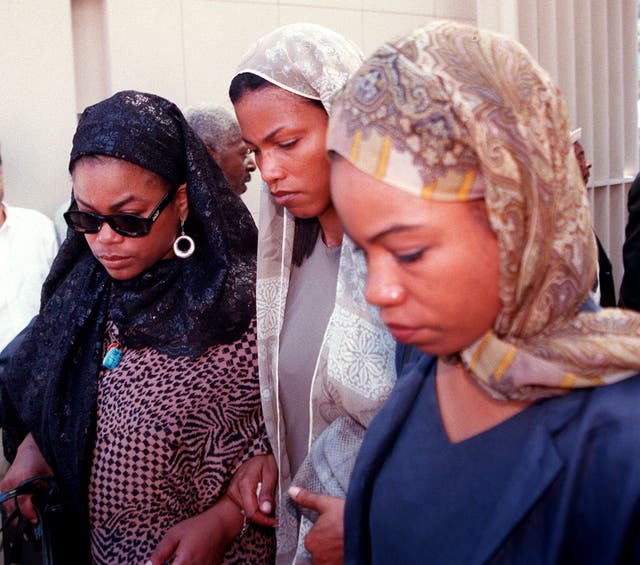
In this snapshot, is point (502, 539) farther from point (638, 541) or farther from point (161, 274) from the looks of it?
point (161, 274)

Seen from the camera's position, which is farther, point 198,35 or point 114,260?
point 198,35

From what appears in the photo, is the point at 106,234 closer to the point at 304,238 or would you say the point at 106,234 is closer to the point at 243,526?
the point at 304,238

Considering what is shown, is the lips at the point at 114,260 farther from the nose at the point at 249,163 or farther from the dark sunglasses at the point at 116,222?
the nose at the point at 249,163

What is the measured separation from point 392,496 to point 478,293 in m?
0.38

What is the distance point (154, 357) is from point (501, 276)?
119 cm

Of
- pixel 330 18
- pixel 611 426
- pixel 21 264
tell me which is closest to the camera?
pixel 611 426

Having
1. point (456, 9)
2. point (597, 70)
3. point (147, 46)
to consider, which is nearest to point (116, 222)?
point (147, 46)

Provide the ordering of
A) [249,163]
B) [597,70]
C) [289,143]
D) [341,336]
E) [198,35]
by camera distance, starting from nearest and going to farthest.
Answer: [341,336] → [289,143] → [249,163] → [198,35] → [597,70]

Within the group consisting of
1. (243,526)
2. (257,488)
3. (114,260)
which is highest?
(114,260)

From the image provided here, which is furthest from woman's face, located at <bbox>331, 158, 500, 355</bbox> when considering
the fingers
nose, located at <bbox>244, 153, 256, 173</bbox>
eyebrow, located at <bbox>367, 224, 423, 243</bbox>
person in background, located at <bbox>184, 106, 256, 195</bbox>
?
nose, located at <bbox>244, 153, 256, 173</bbox>

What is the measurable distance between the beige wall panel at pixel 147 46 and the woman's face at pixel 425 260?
3.65 meters

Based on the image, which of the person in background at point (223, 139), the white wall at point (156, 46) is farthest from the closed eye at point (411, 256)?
the white wall at point (156, 46)

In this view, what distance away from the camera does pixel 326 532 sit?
4.44 ft

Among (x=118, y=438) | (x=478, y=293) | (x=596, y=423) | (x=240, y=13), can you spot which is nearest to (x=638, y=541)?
(x=596, y=423)
